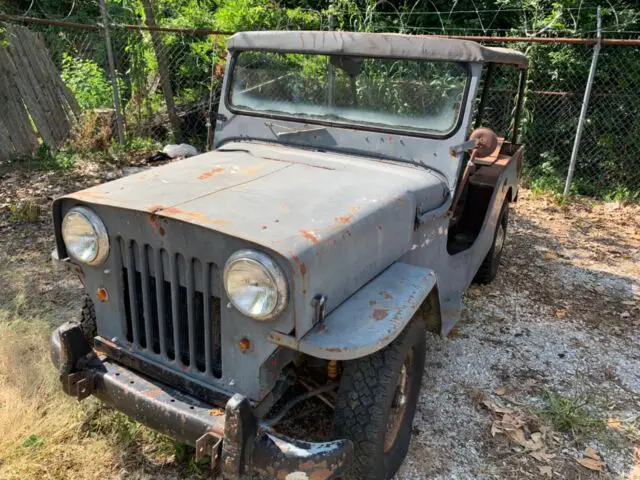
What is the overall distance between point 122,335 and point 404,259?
4.56 feet

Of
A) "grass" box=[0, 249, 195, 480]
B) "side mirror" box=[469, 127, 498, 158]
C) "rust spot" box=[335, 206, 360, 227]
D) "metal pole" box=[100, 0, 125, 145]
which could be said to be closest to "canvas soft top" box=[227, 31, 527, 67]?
"side mirror" box=[469, 127, 498, 158]

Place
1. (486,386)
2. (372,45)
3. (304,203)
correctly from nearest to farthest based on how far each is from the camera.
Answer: (304,203) < (372,45) < (486,386)

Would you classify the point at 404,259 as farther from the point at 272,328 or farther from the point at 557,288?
the point at 557,288

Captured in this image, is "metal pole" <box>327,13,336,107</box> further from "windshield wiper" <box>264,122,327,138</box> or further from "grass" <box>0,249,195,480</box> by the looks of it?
"grass" <box>0,249,195,480</box>

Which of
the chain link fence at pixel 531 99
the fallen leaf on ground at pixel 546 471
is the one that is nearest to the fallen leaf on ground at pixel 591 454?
the fallen leaf on ground at pixel 546 471

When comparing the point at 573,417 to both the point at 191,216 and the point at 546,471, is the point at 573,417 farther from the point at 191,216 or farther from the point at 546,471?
the point at 191,216

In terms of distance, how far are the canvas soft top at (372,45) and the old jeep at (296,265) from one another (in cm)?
1

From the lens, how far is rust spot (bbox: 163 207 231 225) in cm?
212

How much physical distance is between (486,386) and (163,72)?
645 centimetres

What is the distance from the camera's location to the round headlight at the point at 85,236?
2.35 meters

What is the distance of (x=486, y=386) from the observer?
3.43 meters

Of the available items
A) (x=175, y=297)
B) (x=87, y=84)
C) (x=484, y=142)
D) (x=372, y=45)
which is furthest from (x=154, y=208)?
(x=87, y=84)

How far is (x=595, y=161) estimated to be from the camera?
7613 millimetres

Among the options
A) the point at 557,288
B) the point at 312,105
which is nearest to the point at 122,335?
the point at 312,105
